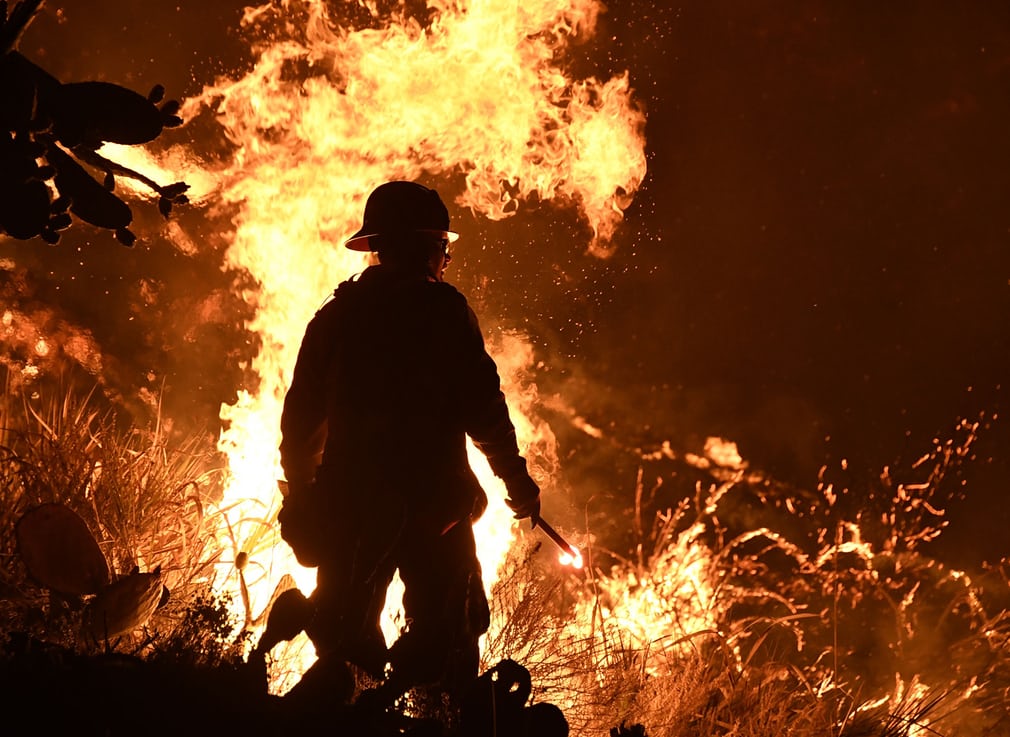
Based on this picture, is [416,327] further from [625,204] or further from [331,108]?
[625,204]

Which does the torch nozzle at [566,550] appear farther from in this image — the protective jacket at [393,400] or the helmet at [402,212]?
the helmet at [402,212]

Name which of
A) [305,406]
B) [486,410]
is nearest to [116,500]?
[305,406]

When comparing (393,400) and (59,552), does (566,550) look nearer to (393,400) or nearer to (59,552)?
(393,400)

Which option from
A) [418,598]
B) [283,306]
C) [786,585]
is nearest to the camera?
[418,598]

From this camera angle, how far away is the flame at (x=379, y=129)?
20.7ft

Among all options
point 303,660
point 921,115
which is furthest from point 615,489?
point 921,115

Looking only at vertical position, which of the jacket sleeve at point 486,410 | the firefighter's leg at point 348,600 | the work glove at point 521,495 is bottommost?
the firefighter's leg at point 348,600

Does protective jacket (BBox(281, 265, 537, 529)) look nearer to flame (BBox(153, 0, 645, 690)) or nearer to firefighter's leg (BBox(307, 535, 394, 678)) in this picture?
firefighter's leg (BBox(307, 535, 394, 678))

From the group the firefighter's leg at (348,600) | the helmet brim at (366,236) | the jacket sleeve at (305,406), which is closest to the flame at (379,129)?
the jacket sleeve at (305,406)

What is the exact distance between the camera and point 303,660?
435 cm

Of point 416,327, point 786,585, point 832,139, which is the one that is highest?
point 832,139

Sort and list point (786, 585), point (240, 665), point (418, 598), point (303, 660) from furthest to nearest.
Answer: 1. point (786, 585)
2. point (303, 660)
3. point (418, 598)
4. point (240, 665)

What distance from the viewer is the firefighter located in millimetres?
2977

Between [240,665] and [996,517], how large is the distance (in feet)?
52.3
